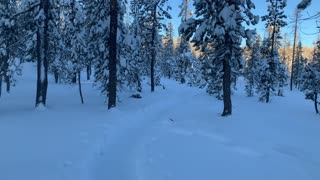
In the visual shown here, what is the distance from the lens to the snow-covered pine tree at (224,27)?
1977 centimetres

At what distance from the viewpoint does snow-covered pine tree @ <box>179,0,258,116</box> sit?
64.8 feet

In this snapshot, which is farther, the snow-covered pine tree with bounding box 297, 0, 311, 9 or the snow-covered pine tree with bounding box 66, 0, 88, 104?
the snow-covered pine tree with bounding box 66, 0, 88, 104

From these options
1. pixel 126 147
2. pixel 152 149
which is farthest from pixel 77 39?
pixel 152 149

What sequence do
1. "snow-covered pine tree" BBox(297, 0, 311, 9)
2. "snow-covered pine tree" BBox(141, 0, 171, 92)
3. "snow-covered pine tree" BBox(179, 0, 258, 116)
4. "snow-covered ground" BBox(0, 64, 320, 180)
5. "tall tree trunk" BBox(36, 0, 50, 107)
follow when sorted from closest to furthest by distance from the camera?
"snow-covered pine tree" BBox(297, 0, 311, 9) → "snow-covered ground" BBox(0, 64, 320, 180) → "snow-covered pine tree" BBox(179, 0, 258, 116) → "tall tree trunk" BBox(36, 0, 50, 107) → "snow-covered pine tree" BBox(141, 0, 171, 92)

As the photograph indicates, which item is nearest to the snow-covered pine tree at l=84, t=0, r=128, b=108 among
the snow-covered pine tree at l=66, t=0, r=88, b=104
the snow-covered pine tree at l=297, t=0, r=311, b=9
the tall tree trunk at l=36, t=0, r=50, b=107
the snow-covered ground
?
the snow-covered pine tree at l=66, t=0, r=88, b=104

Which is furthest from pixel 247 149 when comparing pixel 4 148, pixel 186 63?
pixel 186 63

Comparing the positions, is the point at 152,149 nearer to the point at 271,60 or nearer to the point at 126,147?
the point at 126,147

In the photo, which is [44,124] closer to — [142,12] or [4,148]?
[4,148]

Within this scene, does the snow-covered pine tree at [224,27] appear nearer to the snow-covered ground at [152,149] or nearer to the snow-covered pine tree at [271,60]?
the snow-covered ground at [152,149]

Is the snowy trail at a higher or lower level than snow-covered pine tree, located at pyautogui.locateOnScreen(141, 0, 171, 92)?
lower

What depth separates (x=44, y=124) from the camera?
16141 millimetres

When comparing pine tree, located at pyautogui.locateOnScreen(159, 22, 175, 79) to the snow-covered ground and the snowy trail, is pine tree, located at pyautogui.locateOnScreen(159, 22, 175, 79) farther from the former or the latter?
the snow-covered ground

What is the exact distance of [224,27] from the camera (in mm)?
20125

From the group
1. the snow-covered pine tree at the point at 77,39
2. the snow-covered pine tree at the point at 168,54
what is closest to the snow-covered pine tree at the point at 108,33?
the snow-covered pine tree at the point at 77,39
